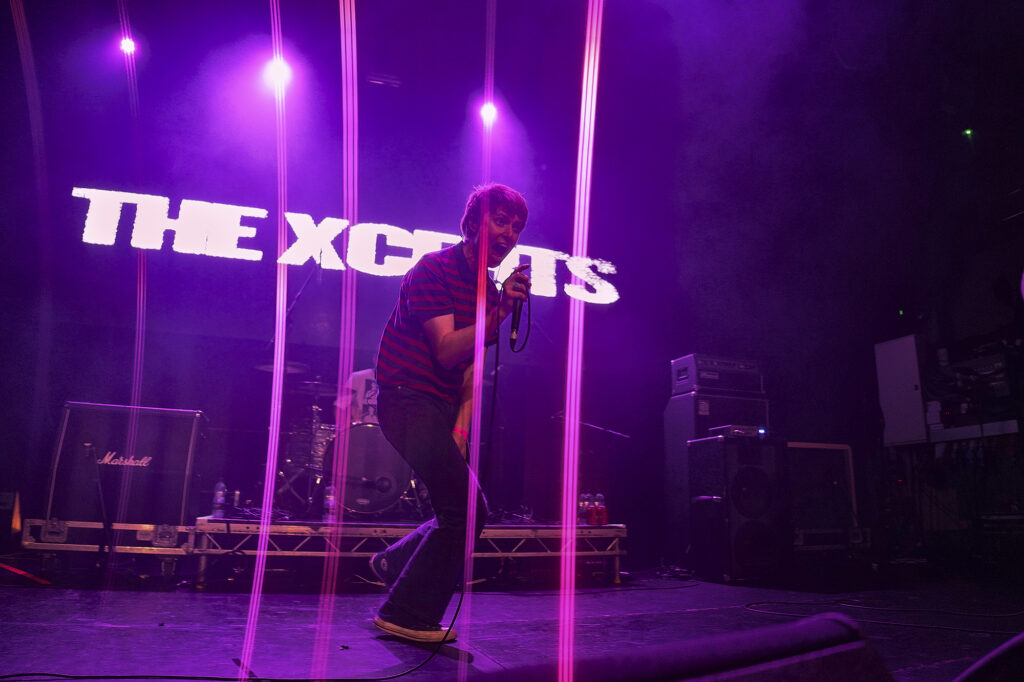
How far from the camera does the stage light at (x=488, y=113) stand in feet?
22.9

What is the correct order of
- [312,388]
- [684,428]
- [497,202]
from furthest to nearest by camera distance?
[684,428] → [312,388] → [497,202]

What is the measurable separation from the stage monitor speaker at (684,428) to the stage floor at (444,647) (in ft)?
4.36

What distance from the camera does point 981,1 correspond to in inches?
236

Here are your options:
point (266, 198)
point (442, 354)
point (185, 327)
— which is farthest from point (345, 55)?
point (442, 354)

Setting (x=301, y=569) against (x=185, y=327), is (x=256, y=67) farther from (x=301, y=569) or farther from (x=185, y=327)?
(x=301, y=569)

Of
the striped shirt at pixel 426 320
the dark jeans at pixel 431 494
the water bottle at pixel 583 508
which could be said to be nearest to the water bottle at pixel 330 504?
the water bottle at pixel 583 508

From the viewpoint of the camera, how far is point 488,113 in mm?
6992

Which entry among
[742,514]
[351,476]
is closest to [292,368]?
[351,476]

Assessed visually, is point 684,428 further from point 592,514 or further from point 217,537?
point 217,537

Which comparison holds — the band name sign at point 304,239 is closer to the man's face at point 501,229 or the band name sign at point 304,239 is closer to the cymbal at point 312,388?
the cymbal at point 312,388

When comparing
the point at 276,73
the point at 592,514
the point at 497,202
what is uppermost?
the point at 276,73

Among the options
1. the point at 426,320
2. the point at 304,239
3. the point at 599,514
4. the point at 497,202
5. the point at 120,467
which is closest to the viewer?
the point at 426,320

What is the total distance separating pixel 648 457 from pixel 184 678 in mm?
5413

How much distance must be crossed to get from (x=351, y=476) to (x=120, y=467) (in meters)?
1.53
